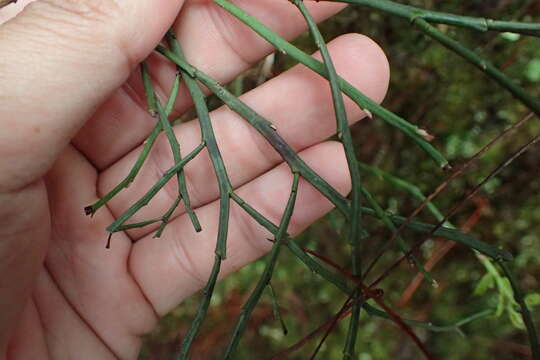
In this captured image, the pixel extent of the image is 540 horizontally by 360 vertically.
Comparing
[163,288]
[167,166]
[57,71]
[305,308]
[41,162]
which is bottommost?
[305,308]

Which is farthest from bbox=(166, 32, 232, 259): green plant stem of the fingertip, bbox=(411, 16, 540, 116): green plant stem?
bbox=(411, 16, 540, 116): green plant stem

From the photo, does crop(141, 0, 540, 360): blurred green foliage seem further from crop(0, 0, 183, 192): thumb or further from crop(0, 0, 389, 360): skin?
crop(0, 0, 183, 192): thumb

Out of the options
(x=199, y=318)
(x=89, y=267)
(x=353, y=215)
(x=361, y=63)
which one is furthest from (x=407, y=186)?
(x=89, y=267)

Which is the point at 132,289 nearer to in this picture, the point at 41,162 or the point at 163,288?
the point at 163,288

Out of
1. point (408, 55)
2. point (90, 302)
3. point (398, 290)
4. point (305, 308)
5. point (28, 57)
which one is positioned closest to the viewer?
point (28, 57)

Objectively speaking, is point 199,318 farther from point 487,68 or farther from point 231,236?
point 487,68

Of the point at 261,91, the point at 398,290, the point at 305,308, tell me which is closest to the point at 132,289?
the point at 261,91
